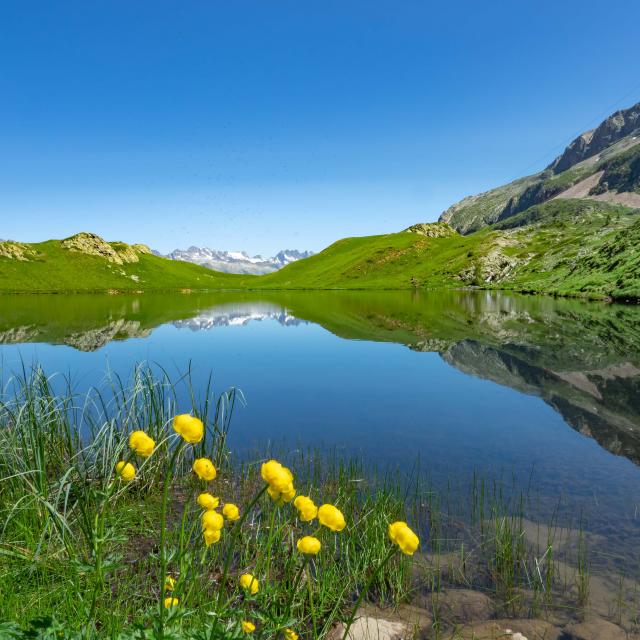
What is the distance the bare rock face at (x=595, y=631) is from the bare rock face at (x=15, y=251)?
206 meters

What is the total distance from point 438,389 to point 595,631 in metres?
17.5

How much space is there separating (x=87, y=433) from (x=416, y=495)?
35.0ft

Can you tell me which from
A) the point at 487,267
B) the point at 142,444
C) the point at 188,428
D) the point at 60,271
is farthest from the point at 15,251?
the point at 188,428

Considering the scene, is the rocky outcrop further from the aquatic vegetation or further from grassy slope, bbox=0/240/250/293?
the aquatic vegetation

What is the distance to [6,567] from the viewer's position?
5.95 meters

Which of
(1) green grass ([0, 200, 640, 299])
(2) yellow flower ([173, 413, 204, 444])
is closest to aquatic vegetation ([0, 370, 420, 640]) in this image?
(2) yellow flower ([173, 413, 204, 444])

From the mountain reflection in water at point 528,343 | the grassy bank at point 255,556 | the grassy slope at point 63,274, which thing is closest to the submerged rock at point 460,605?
the grassy bank at point 255,556

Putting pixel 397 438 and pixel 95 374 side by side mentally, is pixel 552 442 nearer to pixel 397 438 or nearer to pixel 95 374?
pixel 397 438

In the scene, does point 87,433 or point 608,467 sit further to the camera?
point 87,433

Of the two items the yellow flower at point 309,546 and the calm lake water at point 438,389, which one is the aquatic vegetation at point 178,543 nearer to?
the yellow flower at point 309,546

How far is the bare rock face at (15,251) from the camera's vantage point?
565 feet

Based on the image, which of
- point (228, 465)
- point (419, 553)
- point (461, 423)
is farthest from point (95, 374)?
point (419, 553)

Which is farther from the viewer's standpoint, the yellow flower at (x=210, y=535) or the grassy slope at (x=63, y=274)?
the grassy slope at (x=63, y=274)

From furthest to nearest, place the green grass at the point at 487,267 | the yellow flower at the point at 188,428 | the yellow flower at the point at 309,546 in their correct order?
the green grass at the point at 487,267 → the yellow flower at the point at 309,546 → the yellow flower at the point at 188,428
